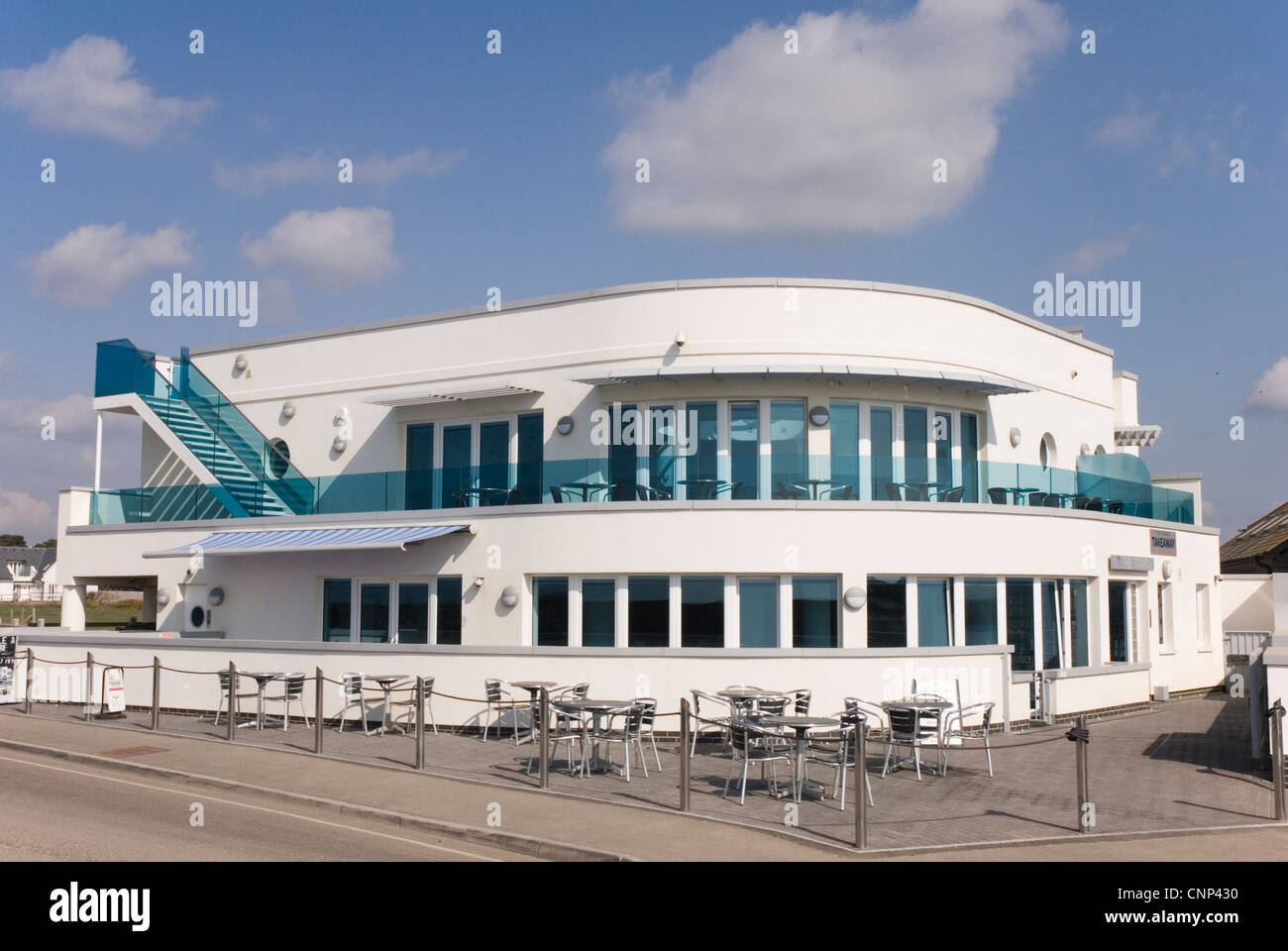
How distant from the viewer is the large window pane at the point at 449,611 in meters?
20.3

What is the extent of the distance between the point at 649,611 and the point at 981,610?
18.9 ft

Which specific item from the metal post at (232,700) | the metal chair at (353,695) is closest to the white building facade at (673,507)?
the metal chair at (353,695)

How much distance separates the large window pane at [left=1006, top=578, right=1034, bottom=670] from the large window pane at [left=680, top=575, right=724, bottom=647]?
530 cm

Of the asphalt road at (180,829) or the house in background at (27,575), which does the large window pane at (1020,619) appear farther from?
the house in background at (27,575)

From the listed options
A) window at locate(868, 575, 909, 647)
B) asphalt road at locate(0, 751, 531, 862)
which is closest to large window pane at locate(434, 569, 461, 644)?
asphalt road at locate(0, 751, 531, 862)

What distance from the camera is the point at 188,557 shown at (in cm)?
2297

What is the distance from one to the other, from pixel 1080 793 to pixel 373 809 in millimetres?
7260

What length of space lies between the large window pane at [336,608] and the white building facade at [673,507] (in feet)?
0.15

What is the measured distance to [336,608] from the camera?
71.1ft

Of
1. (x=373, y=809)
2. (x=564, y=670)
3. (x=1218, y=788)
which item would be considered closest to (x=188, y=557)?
(x=564, y=670)

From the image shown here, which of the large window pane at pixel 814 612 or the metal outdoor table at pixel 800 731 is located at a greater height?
the large window pane at pixel 814 612

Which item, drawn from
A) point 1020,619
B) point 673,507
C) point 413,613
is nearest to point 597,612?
point 673,507

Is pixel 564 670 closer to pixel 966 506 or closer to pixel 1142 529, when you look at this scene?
pixel 966 506

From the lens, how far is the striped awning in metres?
19.4
